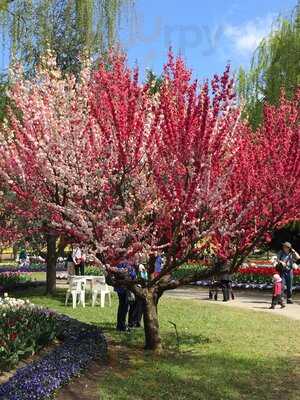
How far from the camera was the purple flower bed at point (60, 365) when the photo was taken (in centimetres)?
624

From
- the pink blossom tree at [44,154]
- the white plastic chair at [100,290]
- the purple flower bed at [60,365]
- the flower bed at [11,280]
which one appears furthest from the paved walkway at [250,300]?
the pink blossom tree at [44,154]

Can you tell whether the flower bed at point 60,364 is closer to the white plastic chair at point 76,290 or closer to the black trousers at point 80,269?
the white plastic chair at point 76,290

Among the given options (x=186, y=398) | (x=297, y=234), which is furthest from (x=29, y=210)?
(x=297, y=234)

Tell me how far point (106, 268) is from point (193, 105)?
2.64 metres

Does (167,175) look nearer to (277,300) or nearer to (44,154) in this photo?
(44,154)

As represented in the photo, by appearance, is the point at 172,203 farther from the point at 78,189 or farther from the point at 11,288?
the point at 11,288

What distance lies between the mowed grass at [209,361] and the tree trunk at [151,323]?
19 centimetres

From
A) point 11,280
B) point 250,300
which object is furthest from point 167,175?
point 11,280

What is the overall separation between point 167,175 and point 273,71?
15.8 m

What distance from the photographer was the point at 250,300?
17750 mm

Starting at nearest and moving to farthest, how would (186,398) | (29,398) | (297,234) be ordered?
(29,398)
(186,398)
(297,234)

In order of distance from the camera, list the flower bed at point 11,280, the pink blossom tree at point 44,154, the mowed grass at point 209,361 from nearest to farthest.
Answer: the mowed grass at point 209,361 < the pink blossom tree at point 44,154 < the flower bed at point 11,280

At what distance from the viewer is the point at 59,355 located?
26.1 ft

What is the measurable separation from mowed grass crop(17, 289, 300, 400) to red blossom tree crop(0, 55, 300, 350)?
811 mm
